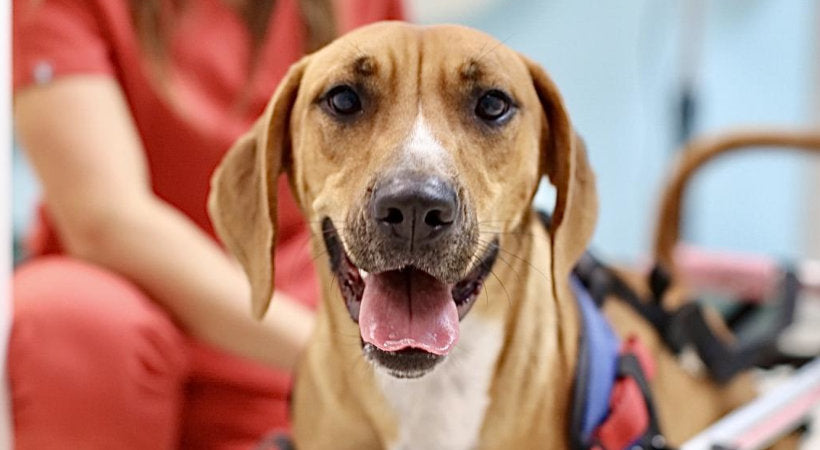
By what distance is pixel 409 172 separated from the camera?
2.08 feet

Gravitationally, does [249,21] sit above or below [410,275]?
above

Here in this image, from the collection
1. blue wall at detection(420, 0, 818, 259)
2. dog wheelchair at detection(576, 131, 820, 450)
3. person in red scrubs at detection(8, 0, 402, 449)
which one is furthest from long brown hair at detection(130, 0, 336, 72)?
blue wall at detection(420, 0, 818, 259)

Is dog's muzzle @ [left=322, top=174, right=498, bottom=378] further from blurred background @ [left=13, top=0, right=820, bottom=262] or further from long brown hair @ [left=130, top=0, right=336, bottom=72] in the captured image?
blurred background @ [left=13, top=0, right=820, bottom=262]

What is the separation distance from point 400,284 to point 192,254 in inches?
10.5

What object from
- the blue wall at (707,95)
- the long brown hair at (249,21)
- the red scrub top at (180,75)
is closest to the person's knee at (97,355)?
the red scrub top at (180,75)

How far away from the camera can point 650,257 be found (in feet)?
4.30

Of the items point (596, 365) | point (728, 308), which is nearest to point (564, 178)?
point (596, 365)

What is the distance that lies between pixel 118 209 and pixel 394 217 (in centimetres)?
33

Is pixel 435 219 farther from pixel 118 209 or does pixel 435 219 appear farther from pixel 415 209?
pixel 118 209

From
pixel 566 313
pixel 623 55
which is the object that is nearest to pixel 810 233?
pixel 623 55

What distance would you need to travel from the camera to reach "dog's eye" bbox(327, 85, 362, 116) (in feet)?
2.28

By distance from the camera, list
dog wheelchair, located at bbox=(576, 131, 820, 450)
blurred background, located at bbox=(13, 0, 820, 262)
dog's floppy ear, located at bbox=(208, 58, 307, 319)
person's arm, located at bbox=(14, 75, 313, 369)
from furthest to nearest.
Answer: blurred background, located at bbox=(13, 0, 820, 262) < dog wheelchair, located at bbox=(576, 131, 820, 450) < person's arm, located at bbox=(14, 75, 313, 369) < dog's floppy ear, located at bbox=(208, 58, 307, 319)

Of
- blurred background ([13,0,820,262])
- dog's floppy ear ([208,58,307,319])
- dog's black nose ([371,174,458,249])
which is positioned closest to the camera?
dog's black nose ([371,174,458,249])

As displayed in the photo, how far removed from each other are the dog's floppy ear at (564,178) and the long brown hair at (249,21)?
0.17 meters
